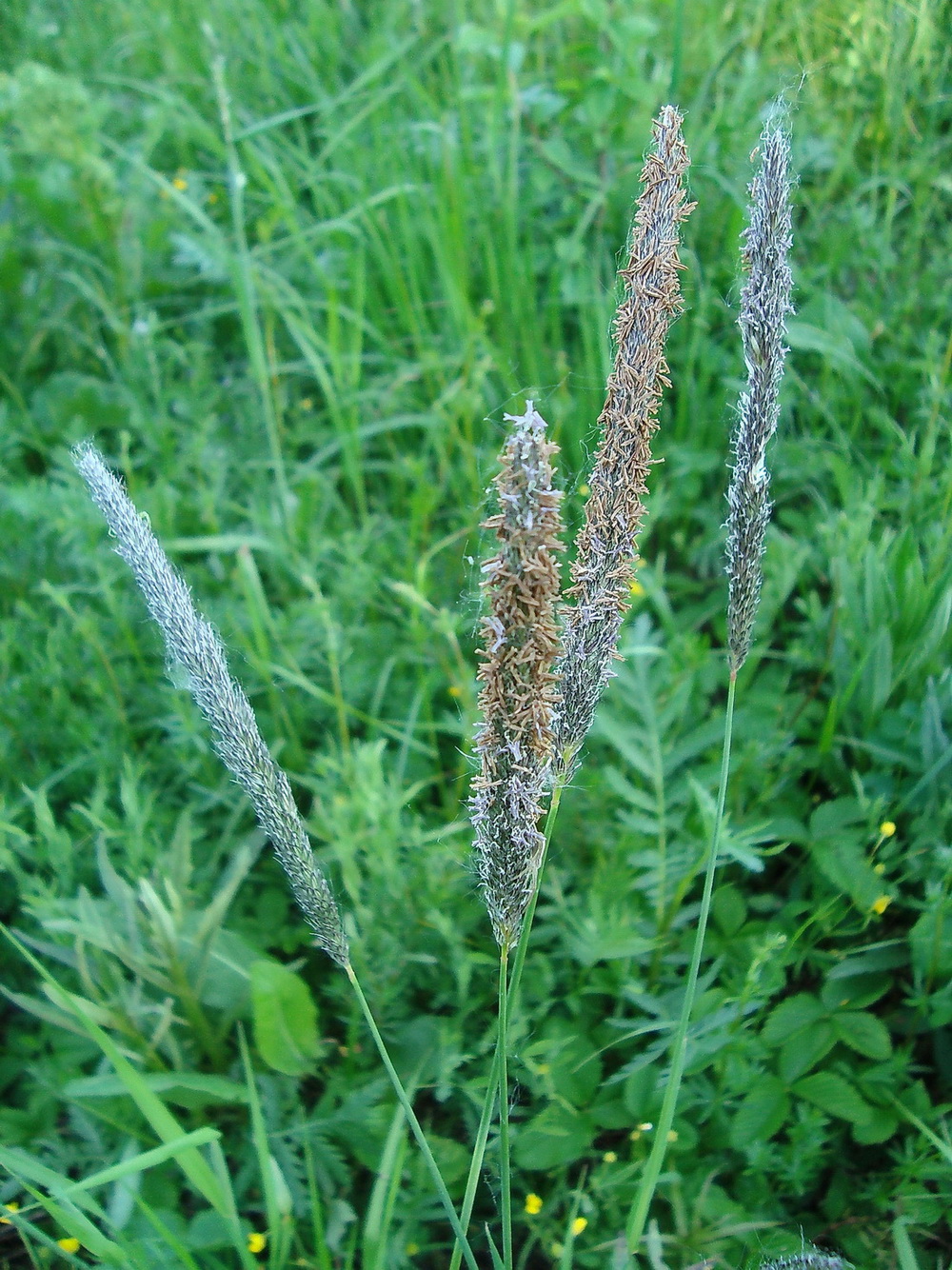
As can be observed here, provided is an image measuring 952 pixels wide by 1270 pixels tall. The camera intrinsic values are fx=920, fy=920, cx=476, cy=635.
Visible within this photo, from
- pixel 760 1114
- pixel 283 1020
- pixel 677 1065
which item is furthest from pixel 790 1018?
pixel 283 1020

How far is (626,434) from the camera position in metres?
0.91

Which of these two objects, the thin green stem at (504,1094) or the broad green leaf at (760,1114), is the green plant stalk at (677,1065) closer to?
the thin green stem at (504,1094)

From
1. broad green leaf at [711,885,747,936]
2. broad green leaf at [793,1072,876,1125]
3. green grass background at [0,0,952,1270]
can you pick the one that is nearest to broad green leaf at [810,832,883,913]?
green grass background at [0,0,952,1270]

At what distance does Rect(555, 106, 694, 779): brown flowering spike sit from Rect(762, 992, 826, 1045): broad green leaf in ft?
2.80

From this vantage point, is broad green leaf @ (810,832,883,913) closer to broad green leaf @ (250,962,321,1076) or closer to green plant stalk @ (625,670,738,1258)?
green plant stalk @ (625,670,738,1258)

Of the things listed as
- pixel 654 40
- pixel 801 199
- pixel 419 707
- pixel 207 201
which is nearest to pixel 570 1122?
pixel 419 707

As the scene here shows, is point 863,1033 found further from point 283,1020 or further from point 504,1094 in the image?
point 283,1020

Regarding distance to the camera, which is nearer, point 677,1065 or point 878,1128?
point 677,1065

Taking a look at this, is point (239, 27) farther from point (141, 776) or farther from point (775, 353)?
point (775, 353)

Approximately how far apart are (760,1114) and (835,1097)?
0.42 ft

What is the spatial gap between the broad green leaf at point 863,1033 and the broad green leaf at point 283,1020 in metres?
0.90

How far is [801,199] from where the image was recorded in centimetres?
287

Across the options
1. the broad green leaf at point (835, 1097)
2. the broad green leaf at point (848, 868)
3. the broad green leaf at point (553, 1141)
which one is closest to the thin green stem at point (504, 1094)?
the broad green leaf at point (553, 1141)

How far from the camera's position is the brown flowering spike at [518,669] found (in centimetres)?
76
